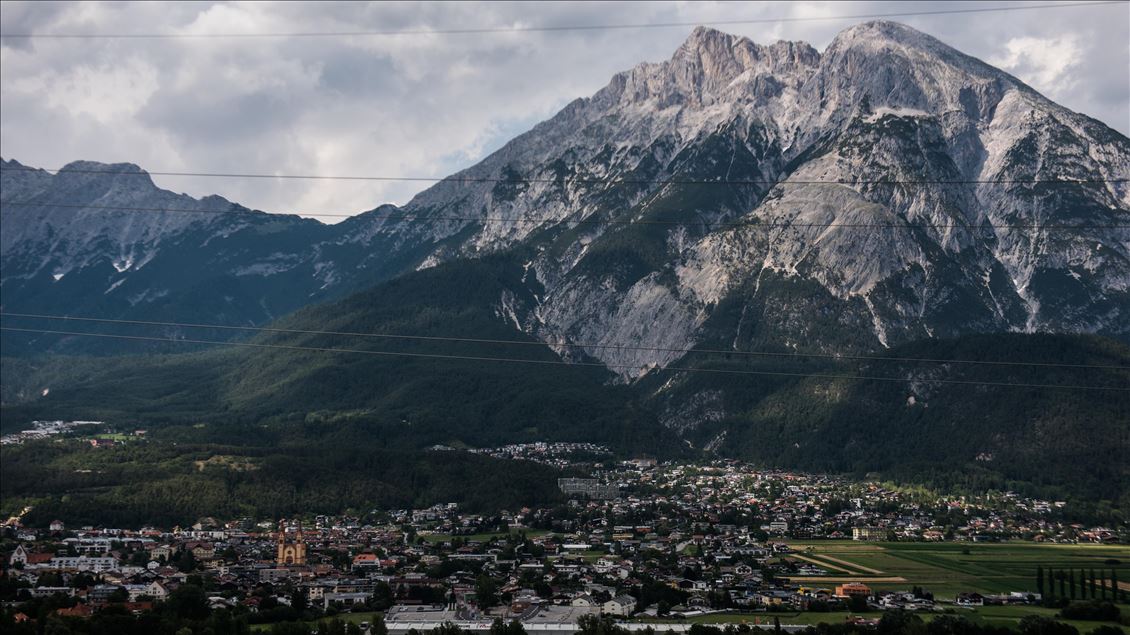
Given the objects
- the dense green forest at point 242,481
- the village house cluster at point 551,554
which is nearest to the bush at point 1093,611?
the village house cluster at point 551,554

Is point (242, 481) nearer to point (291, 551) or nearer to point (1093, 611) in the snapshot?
point (291, 551)

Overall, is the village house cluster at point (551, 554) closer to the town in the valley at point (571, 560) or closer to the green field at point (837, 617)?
the town in the valley at point (571, 560)

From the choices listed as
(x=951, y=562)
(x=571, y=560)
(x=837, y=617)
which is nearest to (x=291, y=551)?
(x=571, y=560)

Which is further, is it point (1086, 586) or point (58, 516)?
point (58, 516)

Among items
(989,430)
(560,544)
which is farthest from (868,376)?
(560,544)

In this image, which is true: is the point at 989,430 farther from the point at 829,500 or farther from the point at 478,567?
the point at 478,567

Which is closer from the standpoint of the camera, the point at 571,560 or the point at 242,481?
the point at 571,560
